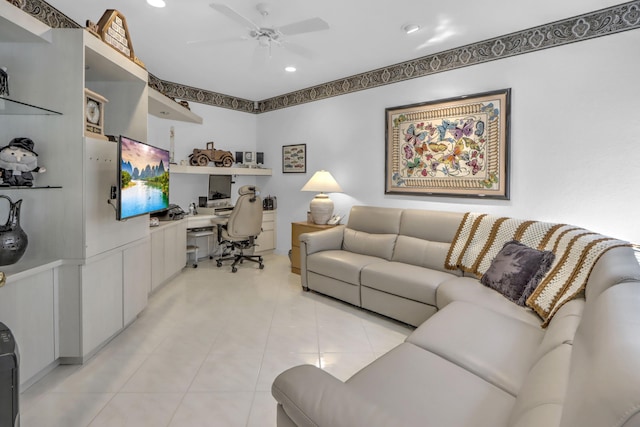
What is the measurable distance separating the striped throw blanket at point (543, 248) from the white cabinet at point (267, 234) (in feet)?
9.94

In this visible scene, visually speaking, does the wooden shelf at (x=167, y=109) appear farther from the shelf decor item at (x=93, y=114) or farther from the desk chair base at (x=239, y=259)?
the desk chair base at (x=239, y=259)

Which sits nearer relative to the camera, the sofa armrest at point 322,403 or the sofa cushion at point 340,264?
the sofa armrest at point 322,403

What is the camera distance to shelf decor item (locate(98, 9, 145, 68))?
2.27 meters

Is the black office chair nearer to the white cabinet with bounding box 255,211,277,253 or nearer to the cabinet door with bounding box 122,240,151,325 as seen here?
the white cabinet with bounding box 255,211,277,253

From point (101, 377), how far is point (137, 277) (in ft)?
3.02

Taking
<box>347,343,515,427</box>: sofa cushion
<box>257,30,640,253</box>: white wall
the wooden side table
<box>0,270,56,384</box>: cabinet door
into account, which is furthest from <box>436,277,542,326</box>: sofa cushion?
<box>0,270,56,384</box>: cabinet door

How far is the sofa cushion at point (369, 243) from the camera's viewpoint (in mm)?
3369

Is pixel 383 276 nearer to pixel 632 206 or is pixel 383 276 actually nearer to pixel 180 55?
pixel 632 206

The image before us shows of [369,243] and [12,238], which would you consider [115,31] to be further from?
[369,243]

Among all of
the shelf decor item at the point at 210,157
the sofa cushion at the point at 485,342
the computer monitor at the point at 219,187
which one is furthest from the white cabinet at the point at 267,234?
the sofa cushion at the point at 485,342

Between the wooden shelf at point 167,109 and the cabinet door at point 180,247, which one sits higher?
the wooden shelf at point 167,109

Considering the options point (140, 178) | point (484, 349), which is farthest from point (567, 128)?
point (140, 178)

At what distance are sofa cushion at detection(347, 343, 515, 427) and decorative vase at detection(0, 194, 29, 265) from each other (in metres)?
1.99

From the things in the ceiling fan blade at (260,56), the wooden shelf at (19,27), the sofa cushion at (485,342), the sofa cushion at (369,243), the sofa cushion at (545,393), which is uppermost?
the ceiling fan blade at (260,56)
